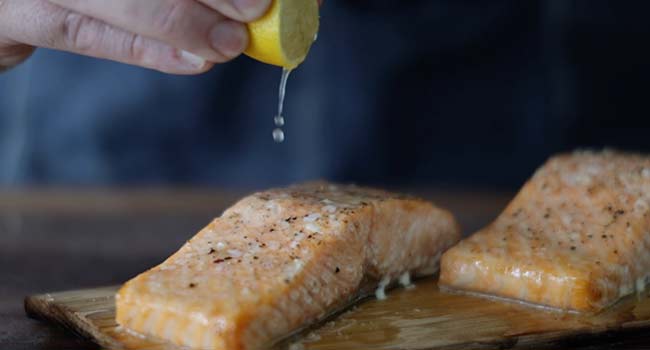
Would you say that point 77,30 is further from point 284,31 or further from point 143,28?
point 284,31

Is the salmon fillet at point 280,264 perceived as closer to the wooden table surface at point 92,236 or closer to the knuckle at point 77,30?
the wooden table surface at point 92,236

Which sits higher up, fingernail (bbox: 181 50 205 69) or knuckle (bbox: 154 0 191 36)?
knuckle (bbox: 154 0 191 36)

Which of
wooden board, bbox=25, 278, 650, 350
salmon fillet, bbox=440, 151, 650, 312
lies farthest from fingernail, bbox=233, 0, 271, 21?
salmon fillet, bbox=440, 151, 650, 312

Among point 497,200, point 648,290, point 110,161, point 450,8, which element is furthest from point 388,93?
point 648,290

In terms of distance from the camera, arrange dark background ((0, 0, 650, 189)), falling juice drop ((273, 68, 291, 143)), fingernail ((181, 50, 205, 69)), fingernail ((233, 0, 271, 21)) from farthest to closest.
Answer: dark background ((0, 0, 650, 189)), falling juice drop ((273, 68, 291, 143)), fingernail ((181, 50, 205, 69)), fingernail ((233, 0, 271, 21))

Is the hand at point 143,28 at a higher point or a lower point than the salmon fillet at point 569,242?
higher

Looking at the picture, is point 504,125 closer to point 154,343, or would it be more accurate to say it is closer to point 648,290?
point 648,290

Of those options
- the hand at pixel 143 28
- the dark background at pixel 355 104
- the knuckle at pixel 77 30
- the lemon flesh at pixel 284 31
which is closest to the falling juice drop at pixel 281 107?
the lemon flesh at pixel 284 31

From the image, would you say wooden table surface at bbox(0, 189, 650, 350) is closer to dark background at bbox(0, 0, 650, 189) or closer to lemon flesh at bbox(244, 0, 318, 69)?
dark background at bbox(0, 0, 650, 189)
